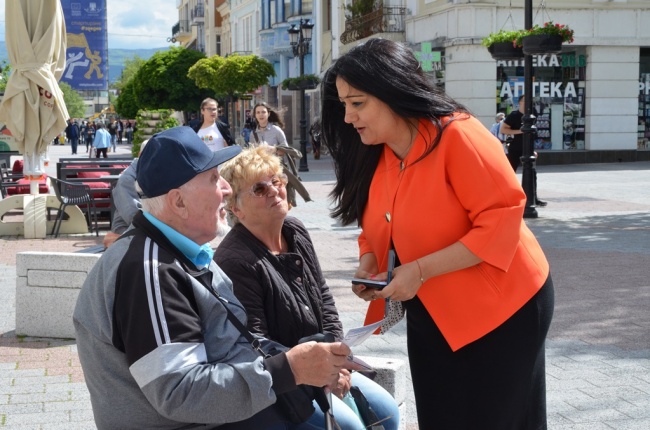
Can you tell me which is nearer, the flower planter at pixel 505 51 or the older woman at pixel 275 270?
the older woman at pixel 275 270

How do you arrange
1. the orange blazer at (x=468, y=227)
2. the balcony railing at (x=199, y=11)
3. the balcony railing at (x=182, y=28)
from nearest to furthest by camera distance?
1. the orange blazer at (x=468, y=227)
2. the balcony railing at (x=199, y=11)
3. the balcony railing at (x=182, y=28)

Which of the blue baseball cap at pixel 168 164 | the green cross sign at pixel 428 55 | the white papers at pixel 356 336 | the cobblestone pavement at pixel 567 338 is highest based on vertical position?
the green cross sign at pixel 428 55

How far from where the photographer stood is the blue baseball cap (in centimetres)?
271

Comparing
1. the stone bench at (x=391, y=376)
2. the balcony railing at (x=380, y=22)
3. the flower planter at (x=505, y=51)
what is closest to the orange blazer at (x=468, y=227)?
the stone bench at (x=391, y=376)

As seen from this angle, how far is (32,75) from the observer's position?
1270cm

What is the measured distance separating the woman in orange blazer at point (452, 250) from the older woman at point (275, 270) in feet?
1.31

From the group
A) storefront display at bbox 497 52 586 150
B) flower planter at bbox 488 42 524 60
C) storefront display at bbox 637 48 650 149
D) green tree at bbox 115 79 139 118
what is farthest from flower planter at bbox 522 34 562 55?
green tree at bbox 115 79 139 118

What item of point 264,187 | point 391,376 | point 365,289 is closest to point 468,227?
point 365,289

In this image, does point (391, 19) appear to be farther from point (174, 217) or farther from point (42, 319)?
point (174, 217)

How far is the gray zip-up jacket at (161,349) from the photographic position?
2462 mm

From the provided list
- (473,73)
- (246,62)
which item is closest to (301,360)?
(473,73)

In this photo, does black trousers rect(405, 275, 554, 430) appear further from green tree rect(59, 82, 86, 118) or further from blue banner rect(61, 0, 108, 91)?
green tree rect(59, 82, 86, 118)

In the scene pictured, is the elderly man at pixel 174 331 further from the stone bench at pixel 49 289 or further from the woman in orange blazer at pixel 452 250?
the stone bench at pixel 49 289

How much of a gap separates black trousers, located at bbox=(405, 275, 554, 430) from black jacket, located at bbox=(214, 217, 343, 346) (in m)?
0.57
